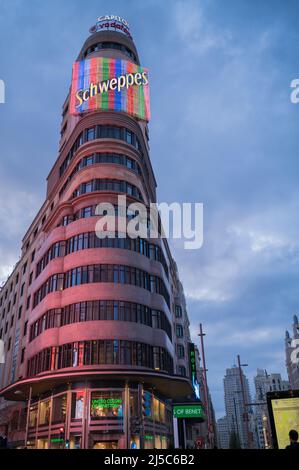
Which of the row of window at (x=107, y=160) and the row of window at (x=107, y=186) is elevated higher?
the row of window at (x=107, y=160)

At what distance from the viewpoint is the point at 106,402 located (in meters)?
34.5

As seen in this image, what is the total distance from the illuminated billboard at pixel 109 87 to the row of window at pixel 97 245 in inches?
688

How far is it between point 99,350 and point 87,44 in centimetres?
4408

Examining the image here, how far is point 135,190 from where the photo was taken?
149ft

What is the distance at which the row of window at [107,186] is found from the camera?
43.2 m

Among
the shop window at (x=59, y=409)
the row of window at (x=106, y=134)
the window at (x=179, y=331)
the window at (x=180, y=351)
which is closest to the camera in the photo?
the shop window at (x=59, y=409)

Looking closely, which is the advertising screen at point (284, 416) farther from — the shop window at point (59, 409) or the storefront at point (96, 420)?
the shop window at point (59, 409)

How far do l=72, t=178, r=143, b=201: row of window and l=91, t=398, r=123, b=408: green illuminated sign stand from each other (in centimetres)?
2024

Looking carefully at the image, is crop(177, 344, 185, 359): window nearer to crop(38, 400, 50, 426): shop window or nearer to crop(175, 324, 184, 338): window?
crop(175, 324, 184, 338): window

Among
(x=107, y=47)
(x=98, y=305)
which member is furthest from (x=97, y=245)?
(x=107, y=47)

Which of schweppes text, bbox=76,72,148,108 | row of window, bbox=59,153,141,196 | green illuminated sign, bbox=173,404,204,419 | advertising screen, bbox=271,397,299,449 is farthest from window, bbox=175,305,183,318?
advertising screen, bbox=271,397,299,449

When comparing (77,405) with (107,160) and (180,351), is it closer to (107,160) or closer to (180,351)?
(107,160)

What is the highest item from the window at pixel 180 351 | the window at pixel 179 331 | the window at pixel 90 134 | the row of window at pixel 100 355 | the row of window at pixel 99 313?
the window at pixel 90 134

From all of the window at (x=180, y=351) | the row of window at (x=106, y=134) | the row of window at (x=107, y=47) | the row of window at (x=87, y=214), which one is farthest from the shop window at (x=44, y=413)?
the row of window at (x=107, y=47)
